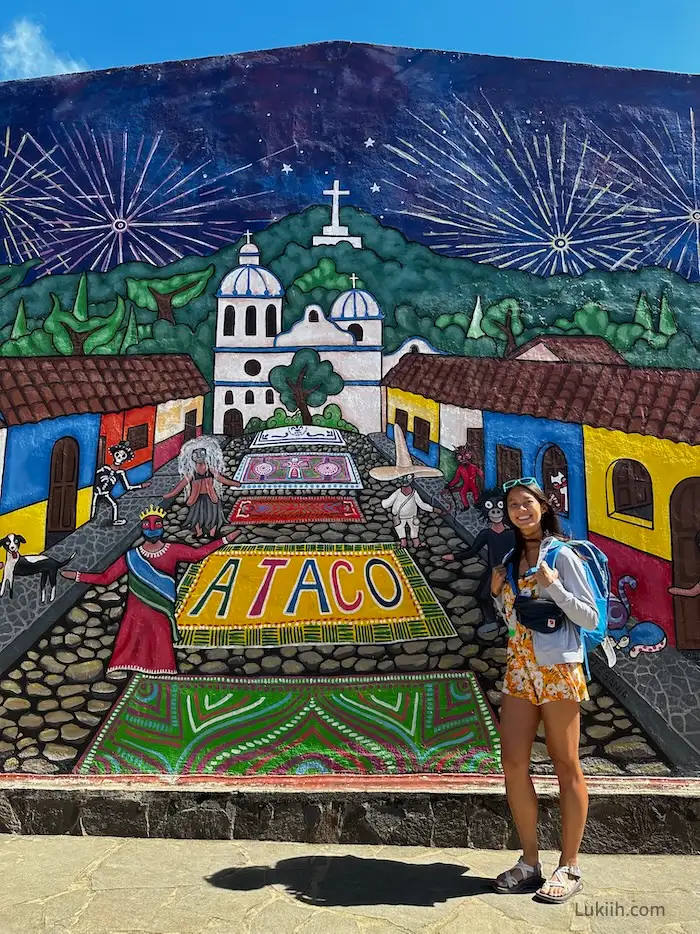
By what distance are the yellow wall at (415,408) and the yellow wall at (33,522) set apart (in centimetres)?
204

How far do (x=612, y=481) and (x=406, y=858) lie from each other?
A: 247cm

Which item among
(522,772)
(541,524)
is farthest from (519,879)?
(541,524)

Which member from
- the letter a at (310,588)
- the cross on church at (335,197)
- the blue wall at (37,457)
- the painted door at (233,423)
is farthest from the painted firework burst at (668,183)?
the blue wall at (37,457)

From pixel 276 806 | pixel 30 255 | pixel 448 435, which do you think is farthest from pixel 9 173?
pixel 276 806

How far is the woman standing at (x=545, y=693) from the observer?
2912mm

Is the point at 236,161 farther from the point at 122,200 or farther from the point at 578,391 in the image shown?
the point at 578,391

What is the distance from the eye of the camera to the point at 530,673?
3.00 meters

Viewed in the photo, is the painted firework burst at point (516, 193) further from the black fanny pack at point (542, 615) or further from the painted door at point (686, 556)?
the black fanny pack at point (542, 615)

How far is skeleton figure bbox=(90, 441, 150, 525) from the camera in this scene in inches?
171

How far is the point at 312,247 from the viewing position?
15.0ft

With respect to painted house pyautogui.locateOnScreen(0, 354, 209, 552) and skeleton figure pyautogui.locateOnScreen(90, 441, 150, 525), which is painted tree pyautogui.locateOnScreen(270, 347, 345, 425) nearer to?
painted house pyautogui.locateOnScreen(0, 354, 209, 552)

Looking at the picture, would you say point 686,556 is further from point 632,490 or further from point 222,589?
point 222,589

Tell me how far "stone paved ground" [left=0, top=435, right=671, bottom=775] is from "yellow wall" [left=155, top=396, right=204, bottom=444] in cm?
92

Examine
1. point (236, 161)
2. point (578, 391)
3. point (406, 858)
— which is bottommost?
point (406, 858)
